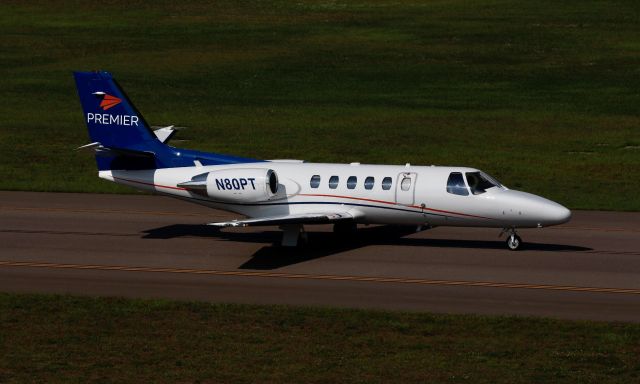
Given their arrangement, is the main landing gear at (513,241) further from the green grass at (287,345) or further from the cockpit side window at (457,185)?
the green grass at (287,345)

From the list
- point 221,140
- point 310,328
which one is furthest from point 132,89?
point 310,328

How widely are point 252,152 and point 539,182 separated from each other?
13.6 m

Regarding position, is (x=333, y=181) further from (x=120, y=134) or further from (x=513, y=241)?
(x=120, y=134)

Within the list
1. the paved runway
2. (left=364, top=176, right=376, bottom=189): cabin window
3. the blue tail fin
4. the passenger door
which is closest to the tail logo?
the blue tail fin

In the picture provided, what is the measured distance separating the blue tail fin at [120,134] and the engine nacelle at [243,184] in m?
1.23

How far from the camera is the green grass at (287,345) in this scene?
22953mm

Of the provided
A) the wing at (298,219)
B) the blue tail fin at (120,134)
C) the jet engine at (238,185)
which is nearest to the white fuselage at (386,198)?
the jet engine at (238,185)

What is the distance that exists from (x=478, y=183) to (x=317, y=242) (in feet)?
17.7

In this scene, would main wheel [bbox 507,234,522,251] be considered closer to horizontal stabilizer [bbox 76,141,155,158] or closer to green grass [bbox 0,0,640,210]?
green grass [bbox 0,0,640,210]

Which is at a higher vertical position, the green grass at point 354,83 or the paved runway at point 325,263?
the green grass at point 354,83

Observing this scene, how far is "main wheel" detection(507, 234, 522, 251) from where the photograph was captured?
3469cm

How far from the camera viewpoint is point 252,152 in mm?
52938

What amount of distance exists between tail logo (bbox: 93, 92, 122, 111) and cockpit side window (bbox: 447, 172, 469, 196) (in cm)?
1090

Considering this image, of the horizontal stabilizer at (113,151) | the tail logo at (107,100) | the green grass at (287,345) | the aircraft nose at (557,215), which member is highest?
the tail logo at (107,100)
